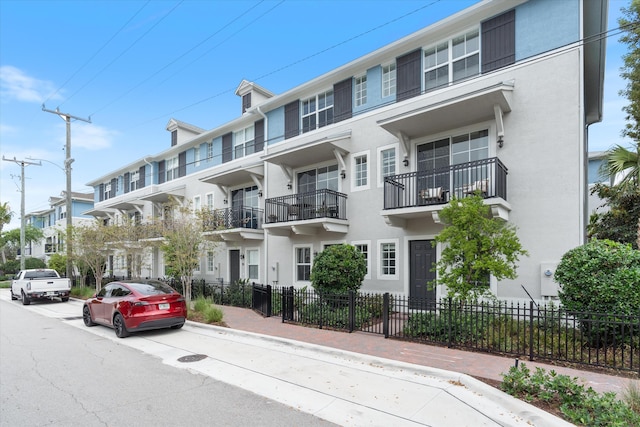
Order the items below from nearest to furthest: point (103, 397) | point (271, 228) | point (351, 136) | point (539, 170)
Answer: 1. point (103, 397)
2. point (539, 170)
3. point (351, 136)
4. point (271, 228)

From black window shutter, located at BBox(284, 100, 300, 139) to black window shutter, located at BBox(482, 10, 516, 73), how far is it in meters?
8.35

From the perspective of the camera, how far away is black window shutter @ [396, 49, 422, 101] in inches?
504

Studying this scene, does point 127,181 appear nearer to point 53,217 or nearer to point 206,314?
point 206,314

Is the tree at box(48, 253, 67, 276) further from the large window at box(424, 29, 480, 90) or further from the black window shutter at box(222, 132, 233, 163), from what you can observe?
the large window at box(424, 29, 480, 90)

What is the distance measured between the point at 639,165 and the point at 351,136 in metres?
9.65

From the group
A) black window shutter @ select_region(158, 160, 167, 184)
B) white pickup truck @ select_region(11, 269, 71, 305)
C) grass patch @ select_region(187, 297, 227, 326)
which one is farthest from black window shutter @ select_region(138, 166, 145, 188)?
grass patch @ select_region(187, 297, 227, 326)

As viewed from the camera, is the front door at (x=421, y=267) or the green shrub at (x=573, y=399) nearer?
the green shrub at (x=573, y=399)

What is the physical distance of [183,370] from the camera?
6980 millimetres

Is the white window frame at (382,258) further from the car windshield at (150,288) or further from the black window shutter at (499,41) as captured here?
the car windshield at (150,288)

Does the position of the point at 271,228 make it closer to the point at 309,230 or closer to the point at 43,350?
the point at 309,230

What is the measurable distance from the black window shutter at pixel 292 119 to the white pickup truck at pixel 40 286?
14481 mm

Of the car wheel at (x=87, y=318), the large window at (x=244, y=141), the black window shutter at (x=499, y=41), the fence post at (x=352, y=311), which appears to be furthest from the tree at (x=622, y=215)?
the car wheel at (x=87, y=318)

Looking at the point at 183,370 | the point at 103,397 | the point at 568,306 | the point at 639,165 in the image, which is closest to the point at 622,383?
the point at 568,306

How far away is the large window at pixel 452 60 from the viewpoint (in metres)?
11.7
